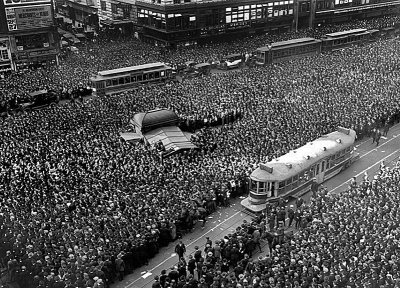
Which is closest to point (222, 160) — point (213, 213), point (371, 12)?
point (213, 213)

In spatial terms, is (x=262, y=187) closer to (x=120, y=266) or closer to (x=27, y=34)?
(x=120, y=266)

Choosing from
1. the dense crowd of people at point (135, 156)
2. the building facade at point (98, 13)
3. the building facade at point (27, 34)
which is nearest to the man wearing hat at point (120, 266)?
the dense crowd of people at point (135, 156)

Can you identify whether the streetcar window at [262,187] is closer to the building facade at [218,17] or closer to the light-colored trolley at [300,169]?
the light-colored trolley at [300,169]

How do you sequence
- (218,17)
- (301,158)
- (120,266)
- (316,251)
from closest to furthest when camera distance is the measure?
(316,251), (120,266), (301,158), (218,17)

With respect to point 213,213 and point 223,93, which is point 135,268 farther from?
point 223,93

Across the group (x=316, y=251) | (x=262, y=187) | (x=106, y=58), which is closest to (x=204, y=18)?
(x=106, y=58)
